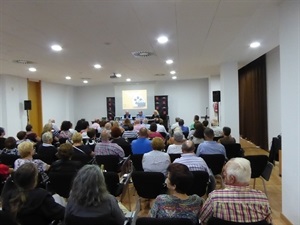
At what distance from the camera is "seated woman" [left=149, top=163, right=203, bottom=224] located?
1973 mm

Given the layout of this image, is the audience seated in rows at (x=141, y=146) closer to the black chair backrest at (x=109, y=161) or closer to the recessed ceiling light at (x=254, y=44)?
the black chair backrest at (x=109, y=161)

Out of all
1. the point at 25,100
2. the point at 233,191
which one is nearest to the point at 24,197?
the point at 233,191

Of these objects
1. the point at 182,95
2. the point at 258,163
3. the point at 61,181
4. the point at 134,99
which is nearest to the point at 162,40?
the point at 258,163

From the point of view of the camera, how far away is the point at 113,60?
7961mm

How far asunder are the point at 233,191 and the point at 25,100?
11923mm

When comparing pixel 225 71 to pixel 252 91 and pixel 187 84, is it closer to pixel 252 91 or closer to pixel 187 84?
pixel 252 91

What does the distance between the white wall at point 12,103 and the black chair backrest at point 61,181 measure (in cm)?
867

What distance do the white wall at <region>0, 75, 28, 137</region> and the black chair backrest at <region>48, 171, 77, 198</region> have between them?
867 cm

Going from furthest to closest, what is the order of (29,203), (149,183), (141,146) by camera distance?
1. (141,146)
2. (149,183)
3. (29,203)

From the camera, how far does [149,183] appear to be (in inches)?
135

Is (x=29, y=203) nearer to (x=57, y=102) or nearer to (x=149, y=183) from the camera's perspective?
(x=149, y=183)

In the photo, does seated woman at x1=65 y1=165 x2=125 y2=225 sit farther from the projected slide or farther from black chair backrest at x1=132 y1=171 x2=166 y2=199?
the projected slide

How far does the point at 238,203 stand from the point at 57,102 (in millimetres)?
14807

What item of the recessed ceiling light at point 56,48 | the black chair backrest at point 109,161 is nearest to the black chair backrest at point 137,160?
the black chair backrest at point 109,161
